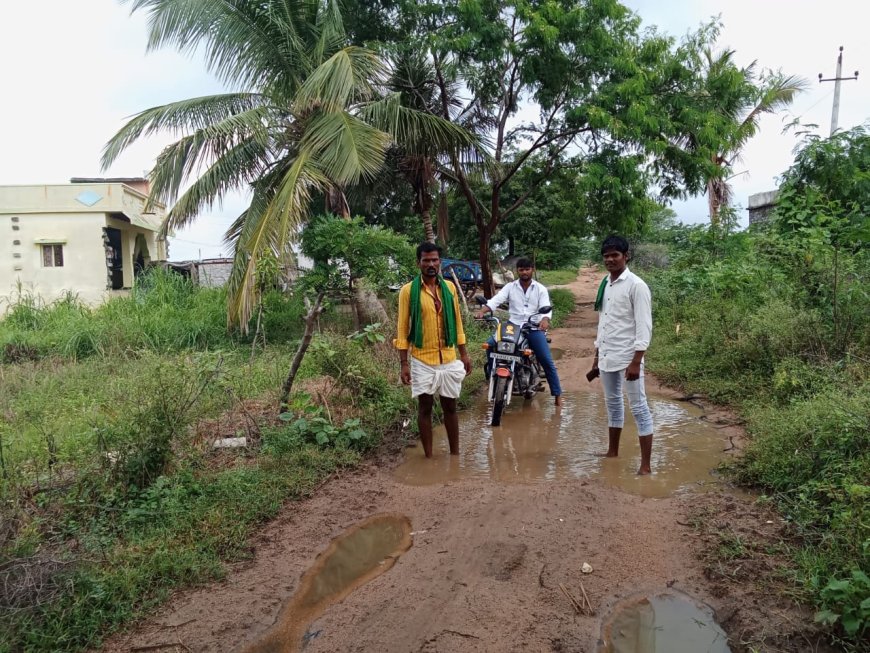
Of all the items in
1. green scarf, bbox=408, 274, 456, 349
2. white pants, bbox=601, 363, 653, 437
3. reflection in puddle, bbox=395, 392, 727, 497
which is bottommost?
reflection in puddle, bbox=395, 392, 727, 497

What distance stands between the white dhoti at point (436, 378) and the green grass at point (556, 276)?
22159 millimetres

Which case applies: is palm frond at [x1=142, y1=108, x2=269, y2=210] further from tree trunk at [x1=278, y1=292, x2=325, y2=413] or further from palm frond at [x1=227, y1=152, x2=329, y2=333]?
tree trunk at [x1=278, y1=292, x2=325, y2=413]

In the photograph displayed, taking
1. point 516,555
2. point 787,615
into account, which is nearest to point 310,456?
point 516,555

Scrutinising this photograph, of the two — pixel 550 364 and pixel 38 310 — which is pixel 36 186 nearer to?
pixel 38 310

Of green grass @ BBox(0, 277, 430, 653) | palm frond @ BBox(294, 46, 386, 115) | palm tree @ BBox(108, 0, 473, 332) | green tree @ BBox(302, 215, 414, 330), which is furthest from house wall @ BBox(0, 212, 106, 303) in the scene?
green tree @ BBox(302, 215, 414, 330)

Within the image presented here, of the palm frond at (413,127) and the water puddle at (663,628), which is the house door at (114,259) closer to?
the palm frond at (413,127)

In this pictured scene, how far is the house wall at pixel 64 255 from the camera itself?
Answer: 54.6 feet

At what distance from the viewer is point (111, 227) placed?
17.6m

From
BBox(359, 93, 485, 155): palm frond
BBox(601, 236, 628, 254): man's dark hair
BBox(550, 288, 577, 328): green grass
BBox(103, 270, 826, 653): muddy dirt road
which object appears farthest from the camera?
BBox(550, 288, 577, 328): green grass

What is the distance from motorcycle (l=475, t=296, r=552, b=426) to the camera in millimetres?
6059

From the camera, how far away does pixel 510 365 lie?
6.14 m

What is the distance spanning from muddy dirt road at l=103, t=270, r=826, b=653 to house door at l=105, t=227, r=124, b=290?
51.5 ft

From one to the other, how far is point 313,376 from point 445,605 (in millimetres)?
4797

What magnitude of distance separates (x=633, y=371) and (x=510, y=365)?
1957 mm
